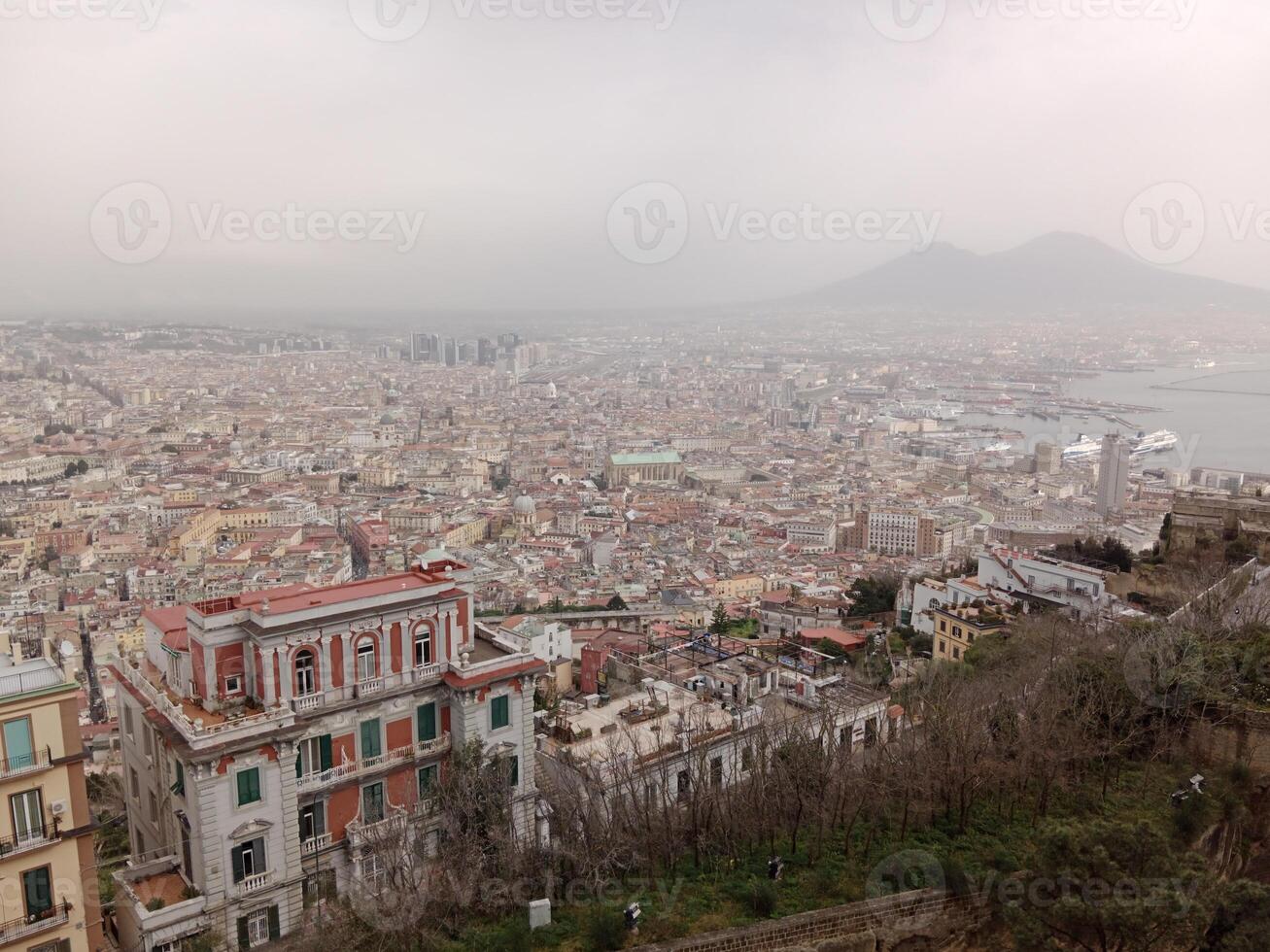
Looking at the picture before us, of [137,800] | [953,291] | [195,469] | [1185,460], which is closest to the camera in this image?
[137,800]

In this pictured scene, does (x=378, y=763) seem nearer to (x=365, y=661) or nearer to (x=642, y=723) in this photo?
(x=365, y=661)

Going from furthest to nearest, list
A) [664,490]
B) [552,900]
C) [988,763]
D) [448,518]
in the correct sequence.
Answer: [664,490] < [448,518] < [988,763] < [552,900]

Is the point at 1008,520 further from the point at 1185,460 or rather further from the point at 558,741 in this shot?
the point at 558,741

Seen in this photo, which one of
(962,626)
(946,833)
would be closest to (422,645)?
(946,833)

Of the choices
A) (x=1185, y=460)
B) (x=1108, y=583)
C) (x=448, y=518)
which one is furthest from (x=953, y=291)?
(x=1108, y=583)

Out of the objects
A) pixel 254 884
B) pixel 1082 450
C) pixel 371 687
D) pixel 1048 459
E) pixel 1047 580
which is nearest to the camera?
pixel 254 884

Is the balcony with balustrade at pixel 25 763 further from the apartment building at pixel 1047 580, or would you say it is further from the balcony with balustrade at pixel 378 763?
the apartment building at pixel 1047 580
